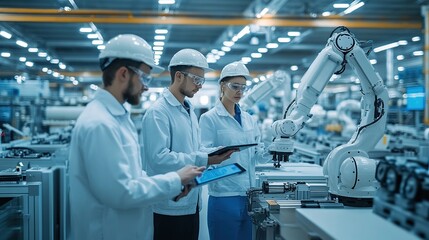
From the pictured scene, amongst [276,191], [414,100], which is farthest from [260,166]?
[414,100]

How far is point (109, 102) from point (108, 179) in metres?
0.41

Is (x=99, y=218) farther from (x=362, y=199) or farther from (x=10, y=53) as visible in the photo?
(x=10, y=53)

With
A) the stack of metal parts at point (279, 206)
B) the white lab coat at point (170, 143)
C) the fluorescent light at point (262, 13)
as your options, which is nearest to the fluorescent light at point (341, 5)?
the fluorescent light at point (262, 13)

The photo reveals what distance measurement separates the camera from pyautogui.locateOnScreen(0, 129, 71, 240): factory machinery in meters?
3.58

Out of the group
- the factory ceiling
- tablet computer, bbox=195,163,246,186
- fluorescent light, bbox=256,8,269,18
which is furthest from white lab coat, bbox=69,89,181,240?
fluorescent light, bbox=256,8,269,18

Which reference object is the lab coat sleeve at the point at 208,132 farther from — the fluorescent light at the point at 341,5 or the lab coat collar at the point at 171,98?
the fluorescent light at the point at 341,5

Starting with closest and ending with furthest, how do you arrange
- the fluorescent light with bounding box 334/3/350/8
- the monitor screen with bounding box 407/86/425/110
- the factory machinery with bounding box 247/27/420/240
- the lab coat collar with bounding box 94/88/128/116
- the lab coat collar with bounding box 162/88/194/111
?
the lab coat collar with bounding box 94/88/128/116 < the factory machinery with bounding box 247/27/420/240 < the lab coat collar with bounding box 162/88/194/111 < the fluorescent light with bounding box 334/3/350/8 < the monitor screen with bounding box 407/86/425/110

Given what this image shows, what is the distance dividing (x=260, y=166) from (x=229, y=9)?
5934 mm

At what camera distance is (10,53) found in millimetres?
14148

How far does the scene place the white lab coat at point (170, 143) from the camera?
2723 millimetres

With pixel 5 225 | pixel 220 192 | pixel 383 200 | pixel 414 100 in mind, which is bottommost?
pixel 5 225

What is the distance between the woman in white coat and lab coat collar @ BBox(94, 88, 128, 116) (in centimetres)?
151

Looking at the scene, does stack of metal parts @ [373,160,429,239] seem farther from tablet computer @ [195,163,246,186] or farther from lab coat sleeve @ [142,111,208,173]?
lab coat sleeve @ [142,111,208,173]

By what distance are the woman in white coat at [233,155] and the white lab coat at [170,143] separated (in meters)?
0.47
